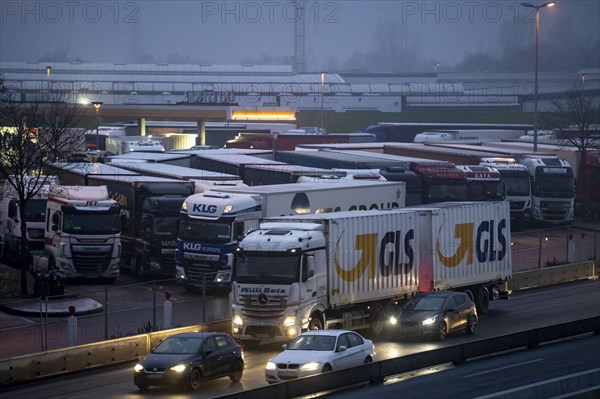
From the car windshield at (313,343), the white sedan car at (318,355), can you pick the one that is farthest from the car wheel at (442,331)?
the car windshield at (313,343)

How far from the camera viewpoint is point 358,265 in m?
28.5

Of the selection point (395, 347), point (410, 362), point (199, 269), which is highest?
point (199, 269)

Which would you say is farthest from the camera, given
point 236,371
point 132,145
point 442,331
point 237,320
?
point 132,145

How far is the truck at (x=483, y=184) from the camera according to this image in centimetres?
5000

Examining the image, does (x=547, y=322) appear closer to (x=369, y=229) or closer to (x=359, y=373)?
(x=369, y=229)

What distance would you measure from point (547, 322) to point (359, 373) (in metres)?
12.3

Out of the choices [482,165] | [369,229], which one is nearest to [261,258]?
[369,229]

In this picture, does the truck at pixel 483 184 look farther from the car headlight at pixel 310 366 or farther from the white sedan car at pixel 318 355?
the car headlight at pixel 310 366

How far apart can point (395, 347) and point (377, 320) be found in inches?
77.4

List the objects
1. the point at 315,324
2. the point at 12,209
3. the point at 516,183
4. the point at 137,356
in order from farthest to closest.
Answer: the point at 516,183 → the point at 12,209 → the point at 315,324 → the point at 137,356

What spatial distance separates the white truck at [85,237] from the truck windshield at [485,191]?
65.2 ft

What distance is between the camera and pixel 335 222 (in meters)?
27.8

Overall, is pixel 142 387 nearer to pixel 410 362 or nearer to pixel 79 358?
pixel 79 358

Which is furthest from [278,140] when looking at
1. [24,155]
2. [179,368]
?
[179,368]
